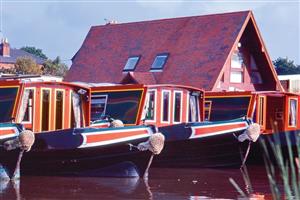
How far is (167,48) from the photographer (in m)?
35.1

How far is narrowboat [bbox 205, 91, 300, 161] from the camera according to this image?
2252 cm

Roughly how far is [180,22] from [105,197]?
24595 mm

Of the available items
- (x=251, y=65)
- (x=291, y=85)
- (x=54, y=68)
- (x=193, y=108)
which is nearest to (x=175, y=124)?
(x=193, y=108)

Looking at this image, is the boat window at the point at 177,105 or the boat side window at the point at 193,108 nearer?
the boat window at the point at 177,105

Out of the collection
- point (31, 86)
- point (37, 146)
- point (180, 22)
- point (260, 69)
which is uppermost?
point (180, 22)

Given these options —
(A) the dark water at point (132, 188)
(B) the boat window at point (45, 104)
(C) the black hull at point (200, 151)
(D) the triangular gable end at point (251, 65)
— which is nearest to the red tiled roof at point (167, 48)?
(D) the triangular gable end at point (251, 65)

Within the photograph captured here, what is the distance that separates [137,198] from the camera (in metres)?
12.8

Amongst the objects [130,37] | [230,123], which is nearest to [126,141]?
[230,123]

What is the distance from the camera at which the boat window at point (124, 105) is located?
62.2 feet

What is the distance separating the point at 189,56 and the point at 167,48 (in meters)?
1.60

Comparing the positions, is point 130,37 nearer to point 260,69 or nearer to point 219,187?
point 260,69

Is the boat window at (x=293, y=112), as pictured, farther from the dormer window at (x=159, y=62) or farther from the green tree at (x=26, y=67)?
the green tree at (x=26, y=67)

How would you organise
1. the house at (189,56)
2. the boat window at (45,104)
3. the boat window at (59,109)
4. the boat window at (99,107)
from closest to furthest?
the boat window at (45,104) < the boat window at (59,109) < the boat window at (99,107) < the house at (189,56)

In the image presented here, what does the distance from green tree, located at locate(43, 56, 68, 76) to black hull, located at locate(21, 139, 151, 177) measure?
38570 millimetres
